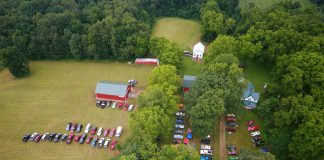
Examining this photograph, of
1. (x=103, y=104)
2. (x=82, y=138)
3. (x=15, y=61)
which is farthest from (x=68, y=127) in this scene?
(x=15, y=61)

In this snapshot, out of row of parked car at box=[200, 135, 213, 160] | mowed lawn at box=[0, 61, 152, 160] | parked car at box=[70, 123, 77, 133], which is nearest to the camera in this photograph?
row of parked car at box=[200, 135, 213, 160]

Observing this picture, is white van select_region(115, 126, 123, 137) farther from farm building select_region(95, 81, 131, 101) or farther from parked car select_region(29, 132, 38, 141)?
parked car select_region(29, 132, 38, 141)

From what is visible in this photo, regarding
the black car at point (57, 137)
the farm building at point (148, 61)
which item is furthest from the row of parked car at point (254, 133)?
the black car at point (57, 137)

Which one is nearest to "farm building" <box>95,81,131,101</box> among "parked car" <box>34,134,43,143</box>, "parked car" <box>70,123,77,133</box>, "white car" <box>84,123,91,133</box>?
"white car" <box>84,123,91,133</box>

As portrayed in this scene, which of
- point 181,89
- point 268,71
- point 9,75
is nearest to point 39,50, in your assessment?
point 9,75

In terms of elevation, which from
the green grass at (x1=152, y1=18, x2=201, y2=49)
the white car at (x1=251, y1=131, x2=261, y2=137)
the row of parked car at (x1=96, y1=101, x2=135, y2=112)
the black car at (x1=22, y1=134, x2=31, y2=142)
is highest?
the green grass at (x1=152, y1=18, x2=201, y2=49)

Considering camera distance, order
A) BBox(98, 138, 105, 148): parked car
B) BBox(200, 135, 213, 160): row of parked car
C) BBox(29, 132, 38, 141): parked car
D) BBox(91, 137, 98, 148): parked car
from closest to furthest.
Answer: BBox(200, 135, 213, 160): row of parked car < BBox(98, 138, 105, 148): parked car < BBox(91, 137, 98, 148): parked car < BBox(29, 132, 38, 141): parked car
